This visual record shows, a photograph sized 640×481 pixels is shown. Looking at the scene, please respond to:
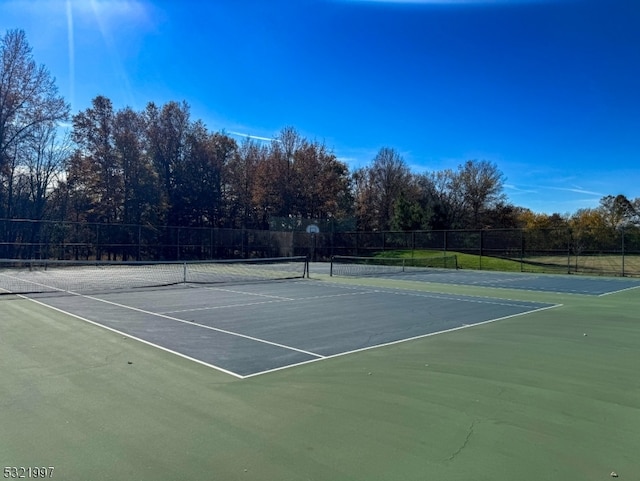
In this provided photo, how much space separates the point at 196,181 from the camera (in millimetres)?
42562

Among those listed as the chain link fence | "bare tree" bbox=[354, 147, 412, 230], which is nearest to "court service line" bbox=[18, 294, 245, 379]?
the chain link fence

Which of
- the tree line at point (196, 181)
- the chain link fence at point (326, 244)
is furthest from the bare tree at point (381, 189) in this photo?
the chain link fence at point (326, 244)

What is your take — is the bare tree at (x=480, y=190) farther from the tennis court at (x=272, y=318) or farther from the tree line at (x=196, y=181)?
the tennis court at (x=272, y=318)

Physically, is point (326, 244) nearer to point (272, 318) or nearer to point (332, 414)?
point (272, 318)

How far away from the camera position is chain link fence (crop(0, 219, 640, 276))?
26.6m

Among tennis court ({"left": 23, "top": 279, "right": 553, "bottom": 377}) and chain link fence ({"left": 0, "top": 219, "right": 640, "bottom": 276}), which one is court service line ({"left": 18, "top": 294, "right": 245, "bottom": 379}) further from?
chain link fence ({"left": 0, "top": 219, "right": 640, "bottom": 276})

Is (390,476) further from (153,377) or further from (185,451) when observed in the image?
(153,377)

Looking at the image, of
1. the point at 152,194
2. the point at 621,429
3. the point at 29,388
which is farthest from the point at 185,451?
the point at 152,194

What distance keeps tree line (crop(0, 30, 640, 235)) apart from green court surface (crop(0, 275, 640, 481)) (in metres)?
30.9

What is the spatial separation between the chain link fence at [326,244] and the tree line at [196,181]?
5941 mm

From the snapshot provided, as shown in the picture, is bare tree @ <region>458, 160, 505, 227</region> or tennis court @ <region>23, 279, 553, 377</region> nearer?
tennis court @ <region>23, 279, 553, 377</region>

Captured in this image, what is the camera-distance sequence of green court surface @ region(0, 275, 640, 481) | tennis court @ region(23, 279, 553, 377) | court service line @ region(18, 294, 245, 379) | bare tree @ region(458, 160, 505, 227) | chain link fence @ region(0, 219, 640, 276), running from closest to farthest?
green court surface @ region(0, 275, 640, 481) < court service line @ region(18, 294, 245, 379) < tennis court @ region(23, 279, 553, 377) < chain link fence @ region(0, 219, 640, 276) < bare tree @ region(458, 160, 505, 227)

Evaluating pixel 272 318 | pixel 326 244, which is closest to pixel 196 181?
pixel 326 244

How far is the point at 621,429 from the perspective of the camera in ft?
12.6
